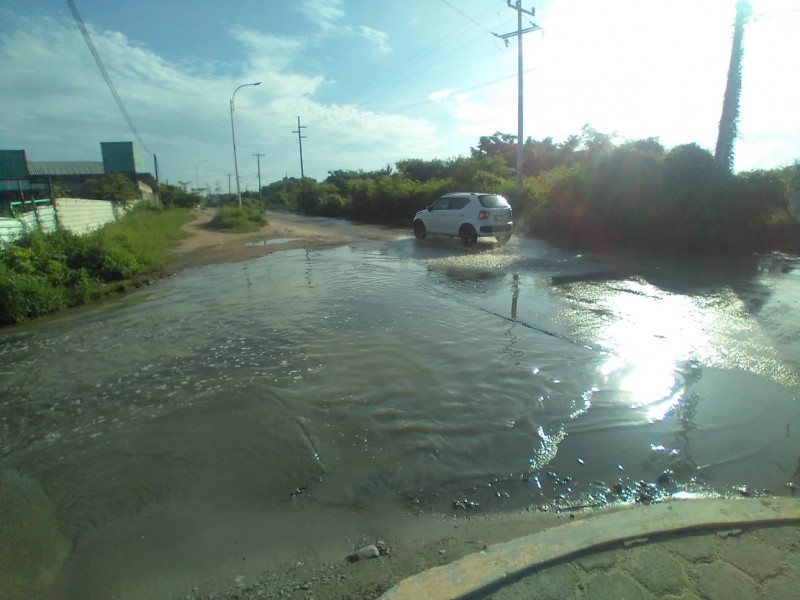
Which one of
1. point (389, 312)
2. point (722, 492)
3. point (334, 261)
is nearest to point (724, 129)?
point (334, 261)

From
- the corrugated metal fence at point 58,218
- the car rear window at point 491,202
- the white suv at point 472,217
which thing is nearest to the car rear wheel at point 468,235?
the white suv at point 472,217

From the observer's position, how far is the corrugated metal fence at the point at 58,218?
10.9m

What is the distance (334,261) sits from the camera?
48.8ft

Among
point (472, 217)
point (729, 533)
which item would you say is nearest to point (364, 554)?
point (729, 533)

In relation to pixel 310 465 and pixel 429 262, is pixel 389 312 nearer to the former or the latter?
pixel 310 465

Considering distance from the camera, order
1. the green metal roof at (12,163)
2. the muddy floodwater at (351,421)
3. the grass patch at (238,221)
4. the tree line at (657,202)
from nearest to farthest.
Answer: the muddy floodwater at (351,421)
the tree line at (657,202)
the grass patch at (238,221)
the green metal roof at (12,163)

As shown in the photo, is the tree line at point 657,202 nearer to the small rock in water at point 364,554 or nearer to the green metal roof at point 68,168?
the small rock in water at point 364,554

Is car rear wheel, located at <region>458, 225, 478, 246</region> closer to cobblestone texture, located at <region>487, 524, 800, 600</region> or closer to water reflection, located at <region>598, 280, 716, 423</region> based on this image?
water reflection, located at <region>598, 280, 716, 423</region>

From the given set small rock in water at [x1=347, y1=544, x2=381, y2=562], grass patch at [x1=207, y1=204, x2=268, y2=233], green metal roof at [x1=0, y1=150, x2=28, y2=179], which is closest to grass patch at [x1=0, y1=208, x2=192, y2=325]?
small rock in water at [x1=347, y1=544, x2=381, y2=562]

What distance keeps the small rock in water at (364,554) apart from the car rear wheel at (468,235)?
48.2 ft

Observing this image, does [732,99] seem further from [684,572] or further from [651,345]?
[684,572]

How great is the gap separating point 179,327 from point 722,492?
7.32 meters

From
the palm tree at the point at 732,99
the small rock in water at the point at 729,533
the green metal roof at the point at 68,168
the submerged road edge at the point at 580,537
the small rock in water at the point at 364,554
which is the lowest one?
the small rock in water at the point at 364,554

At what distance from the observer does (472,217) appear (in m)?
16.8
